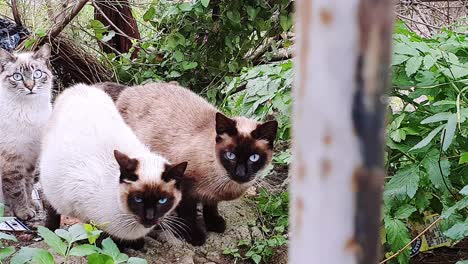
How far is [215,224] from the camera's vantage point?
137 inches

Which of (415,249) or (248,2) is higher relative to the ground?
(248,2)

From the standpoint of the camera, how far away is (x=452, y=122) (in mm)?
2324

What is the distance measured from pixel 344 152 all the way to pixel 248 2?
13.6ft

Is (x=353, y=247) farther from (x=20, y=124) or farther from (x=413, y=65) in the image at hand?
(x=20, y=124)

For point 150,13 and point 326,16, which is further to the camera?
point 150,13

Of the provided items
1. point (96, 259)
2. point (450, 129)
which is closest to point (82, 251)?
point (96, 259)

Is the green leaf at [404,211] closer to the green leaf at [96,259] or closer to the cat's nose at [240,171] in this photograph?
the cat's nose at [240,171]

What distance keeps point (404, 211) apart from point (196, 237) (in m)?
1.12

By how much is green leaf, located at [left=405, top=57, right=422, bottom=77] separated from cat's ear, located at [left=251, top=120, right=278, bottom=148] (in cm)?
78

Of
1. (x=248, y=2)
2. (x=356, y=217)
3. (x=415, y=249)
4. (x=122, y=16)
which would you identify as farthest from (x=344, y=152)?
(x=122, y=16)

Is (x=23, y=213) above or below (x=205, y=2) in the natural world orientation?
below

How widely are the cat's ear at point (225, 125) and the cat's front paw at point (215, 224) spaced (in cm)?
58

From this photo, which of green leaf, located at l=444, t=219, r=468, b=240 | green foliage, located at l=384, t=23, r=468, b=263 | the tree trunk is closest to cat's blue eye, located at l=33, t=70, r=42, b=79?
the tree trunk

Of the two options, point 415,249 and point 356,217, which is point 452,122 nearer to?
point 415,249
